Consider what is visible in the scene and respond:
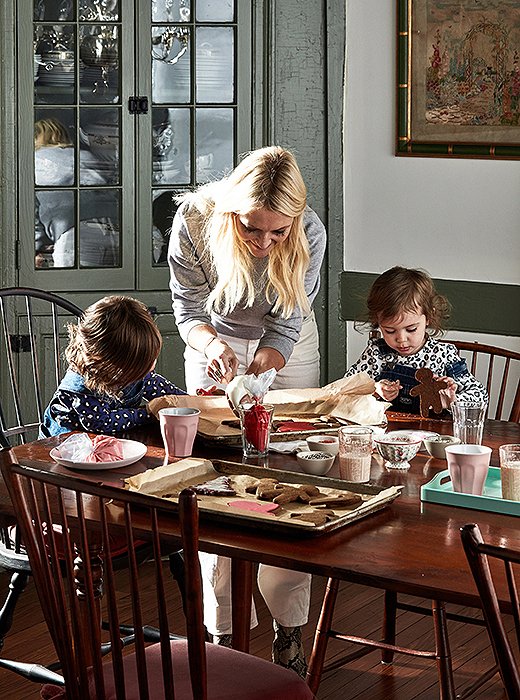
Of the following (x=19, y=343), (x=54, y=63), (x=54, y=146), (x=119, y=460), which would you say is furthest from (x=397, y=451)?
(x=54, y=63)

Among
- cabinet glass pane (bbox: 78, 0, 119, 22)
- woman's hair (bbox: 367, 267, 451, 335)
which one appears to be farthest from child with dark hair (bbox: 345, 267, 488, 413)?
cabinet glass pane (bbox: 78, 0, 119, 22)

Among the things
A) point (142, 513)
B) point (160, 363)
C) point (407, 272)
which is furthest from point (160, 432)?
point (160, 363)

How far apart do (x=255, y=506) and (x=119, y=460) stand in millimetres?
430

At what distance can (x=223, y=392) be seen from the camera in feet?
9.16

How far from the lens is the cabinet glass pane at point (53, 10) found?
4.04 m

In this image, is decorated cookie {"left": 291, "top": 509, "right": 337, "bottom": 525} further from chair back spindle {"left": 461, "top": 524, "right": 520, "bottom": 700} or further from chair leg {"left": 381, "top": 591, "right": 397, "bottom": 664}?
chair leg {"left": 381, "top": 591, "right": 397, "bottom": 664}

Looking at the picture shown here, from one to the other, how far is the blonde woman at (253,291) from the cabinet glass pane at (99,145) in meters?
1.10

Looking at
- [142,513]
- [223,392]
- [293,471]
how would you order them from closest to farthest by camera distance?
[142,513], [293,471], [223,392]

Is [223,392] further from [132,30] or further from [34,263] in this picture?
[132,30]

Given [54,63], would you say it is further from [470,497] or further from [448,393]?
[470,497]

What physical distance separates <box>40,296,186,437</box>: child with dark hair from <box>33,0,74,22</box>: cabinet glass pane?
6.22 ft

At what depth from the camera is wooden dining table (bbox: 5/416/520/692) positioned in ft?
5.45

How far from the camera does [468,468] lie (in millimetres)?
2053

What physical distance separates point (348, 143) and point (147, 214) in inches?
33.1
